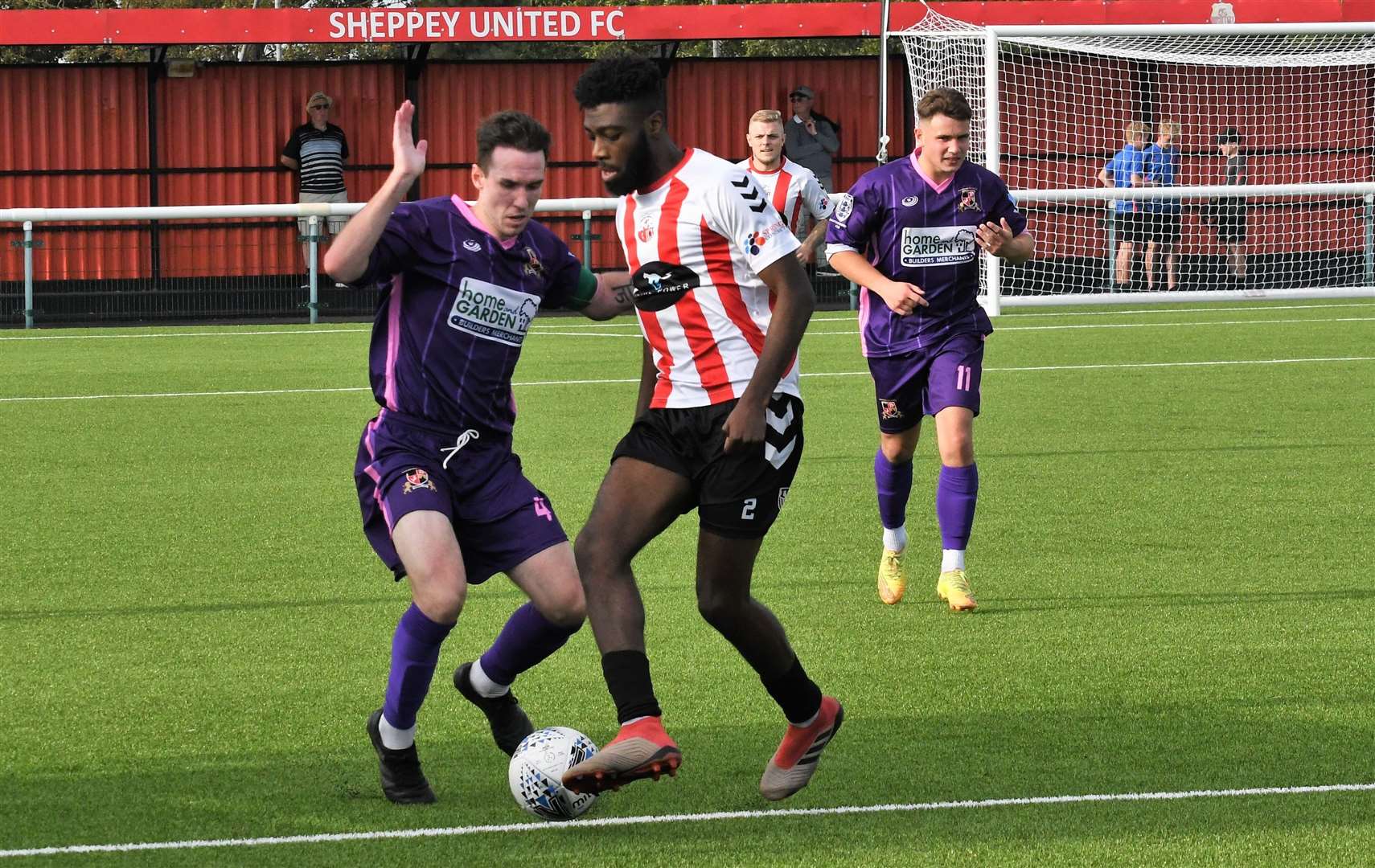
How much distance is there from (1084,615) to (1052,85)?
17344mm

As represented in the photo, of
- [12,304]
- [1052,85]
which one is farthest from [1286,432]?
[12,304]

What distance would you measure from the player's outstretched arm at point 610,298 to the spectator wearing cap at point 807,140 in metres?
15.7

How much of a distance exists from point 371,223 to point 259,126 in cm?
1935

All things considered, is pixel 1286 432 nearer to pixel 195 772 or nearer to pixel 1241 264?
pixel 195 772

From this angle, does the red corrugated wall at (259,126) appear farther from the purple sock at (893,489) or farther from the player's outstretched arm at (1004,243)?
the player's outstretched arm at (1004,243)

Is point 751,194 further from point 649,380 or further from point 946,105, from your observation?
point 946,105

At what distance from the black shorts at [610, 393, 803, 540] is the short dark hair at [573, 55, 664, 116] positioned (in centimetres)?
78

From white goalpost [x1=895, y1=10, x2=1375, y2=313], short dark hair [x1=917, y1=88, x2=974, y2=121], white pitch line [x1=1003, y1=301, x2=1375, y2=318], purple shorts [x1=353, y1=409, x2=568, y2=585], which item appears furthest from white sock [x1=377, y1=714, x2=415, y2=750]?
white pitch line [x1=1003, y1=301, x2=1375, y2=318]

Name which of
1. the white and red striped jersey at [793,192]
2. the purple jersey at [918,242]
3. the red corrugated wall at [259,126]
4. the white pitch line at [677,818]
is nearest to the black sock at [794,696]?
the white pitch line at [677,818]

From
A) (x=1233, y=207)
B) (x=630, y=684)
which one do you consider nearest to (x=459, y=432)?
(x=630, y=684)

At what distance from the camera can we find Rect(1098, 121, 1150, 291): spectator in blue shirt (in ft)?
63.0

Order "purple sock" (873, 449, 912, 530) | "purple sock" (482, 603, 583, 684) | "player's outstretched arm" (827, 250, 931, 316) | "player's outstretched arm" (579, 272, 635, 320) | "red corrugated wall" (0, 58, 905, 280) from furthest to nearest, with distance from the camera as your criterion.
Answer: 1. "red corrugated wall" (0, 58, 905, 280)
2. "purple sock" (873, 449, 912, 530)
3. "player's outstretched arm" (827, 250, 931, 316)
4. "player's outstretched arm" (579, 272, 635, 320)
5. "purple sock" (482, 603, 583, 684)

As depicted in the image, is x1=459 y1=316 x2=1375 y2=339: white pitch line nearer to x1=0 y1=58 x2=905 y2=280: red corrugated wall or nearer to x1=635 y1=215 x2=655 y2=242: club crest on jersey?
x1=0 y1=58 x2=905 y2=280: red corrugated wall

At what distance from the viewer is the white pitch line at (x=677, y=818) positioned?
438cm
